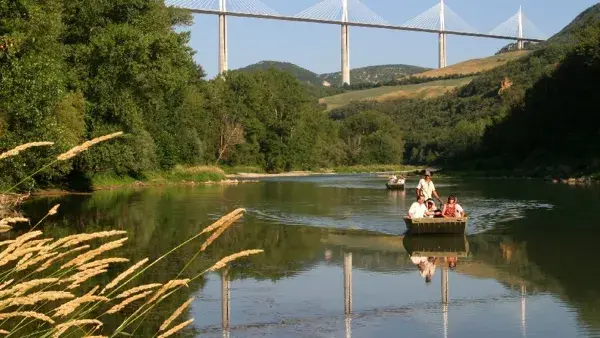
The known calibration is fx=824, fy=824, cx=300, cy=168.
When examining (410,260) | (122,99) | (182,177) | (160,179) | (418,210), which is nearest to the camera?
(410,260)

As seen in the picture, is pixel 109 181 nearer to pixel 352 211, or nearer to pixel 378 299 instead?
pixel 352 211

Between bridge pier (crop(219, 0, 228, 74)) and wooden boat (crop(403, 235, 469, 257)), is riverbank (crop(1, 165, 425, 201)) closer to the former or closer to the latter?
wooden boat (crop(403, 235, 469, 257))

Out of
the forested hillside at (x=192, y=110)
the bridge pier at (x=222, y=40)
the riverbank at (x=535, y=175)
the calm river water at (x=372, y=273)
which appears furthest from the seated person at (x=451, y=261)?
the bridge pier at (x=222, y=40)

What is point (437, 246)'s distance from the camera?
19.5 meters

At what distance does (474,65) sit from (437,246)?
165021 mm

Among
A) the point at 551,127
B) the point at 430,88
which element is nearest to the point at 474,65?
the point at 430,88

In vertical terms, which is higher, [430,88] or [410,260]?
[430,88]

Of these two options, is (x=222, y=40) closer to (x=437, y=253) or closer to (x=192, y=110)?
(x=192, y=110)

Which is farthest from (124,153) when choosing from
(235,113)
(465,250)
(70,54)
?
(235,113)

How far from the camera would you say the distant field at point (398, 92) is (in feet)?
536

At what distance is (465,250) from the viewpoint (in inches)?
740

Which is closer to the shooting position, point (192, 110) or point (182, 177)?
point (182, 177)

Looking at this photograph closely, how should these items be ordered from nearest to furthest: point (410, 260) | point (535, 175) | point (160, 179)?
point (410, 260) < point (160, 179) < point (535, 175)

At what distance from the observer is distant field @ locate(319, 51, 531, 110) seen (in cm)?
16438
